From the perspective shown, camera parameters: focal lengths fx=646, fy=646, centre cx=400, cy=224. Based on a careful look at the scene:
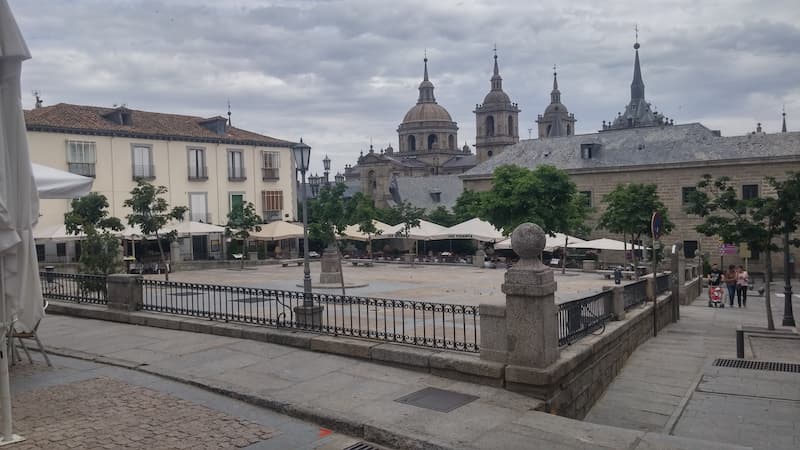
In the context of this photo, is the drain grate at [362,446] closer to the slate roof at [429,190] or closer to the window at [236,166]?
the window at [236,166]

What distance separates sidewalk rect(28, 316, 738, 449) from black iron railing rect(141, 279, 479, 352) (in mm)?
611

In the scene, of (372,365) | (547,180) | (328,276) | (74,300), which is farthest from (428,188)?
(372,365)

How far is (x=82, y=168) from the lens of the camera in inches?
1444

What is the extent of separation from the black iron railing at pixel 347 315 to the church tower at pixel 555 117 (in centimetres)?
9512

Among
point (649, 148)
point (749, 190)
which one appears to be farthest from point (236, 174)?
point (749, 190)

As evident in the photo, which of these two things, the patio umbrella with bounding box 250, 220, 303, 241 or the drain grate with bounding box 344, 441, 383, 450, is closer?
the drain grate with bounding box 344, 441, 383, 450

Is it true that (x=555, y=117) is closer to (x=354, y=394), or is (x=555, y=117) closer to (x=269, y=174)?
(x=269, y=174)

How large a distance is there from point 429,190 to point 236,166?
35156mm

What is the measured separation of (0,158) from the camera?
19.1 ft

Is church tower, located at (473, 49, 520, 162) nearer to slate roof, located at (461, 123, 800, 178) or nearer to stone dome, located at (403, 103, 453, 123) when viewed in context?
stone dome, located at (403, 103, 453, 123)

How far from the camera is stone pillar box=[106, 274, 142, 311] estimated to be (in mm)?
12805

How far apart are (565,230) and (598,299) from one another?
25633 mm

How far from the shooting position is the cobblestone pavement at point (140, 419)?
245 inches

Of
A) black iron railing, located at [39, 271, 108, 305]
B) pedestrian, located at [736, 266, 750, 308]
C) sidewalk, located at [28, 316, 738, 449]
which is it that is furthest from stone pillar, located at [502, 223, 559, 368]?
pedestrian, located at [736, 266, 750, 308]
